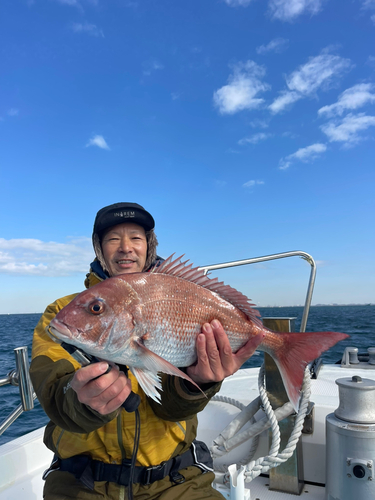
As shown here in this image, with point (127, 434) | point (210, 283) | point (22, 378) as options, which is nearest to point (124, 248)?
point (210, 283)

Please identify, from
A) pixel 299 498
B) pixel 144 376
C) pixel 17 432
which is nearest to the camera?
pixel 144 376

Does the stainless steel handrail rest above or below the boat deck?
above

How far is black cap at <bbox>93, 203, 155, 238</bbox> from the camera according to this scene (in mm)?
2727

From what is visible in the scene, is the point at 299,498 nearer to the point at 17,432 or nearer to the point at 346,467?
the point at 346,467

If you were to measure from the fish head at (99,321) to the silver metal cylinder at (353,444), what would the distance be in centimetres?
184

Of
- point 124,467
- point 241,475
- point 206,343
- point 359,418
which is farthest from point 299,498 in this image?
point 206,343

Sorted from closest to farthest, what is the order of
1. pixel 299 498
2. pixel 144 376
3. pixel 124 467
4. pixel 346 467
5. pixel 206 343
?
pixel 144 376
pixel 206 343
pixel 124 467
pixel 346 467
pixel 299 498

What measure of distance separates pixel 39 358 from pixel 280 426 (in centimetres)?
219

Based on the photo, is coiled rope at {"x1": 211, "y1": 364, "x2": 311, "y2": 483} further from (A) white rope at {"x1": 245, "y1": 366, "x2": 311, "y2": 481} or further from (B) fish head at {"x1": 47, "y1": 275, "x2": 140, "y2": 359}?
(B) fish head at {"x1": 47, "y1": 275, "x2": 140, "y2": 359}

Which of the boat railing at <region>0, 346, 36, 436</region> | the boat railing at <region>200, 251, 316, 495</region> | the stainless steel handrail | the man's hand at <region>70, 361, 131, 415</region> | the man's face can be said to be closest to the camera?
the man's hand at <region>70, 361, 131, 415</region>

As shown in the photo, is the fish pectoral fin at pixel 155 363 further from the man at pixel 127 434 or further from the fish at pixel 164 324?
the man at pixel 127 434

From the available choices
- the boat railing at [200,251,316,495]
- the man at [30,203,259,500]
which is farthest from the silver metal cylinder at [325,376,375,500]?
the man at [30,203,259,500]

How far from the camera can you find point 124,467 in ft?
6.75

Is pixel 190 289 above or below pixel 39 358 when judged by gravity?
above
